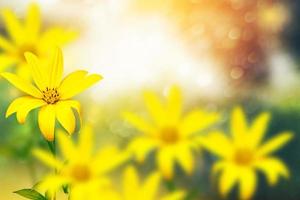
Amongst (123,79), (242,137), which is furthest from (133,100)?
(242,137)

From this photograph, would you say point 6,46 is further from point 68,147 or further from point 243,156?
point 243,156

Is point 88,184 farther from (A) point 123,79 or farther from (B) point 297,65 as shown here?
(B) point 297,65

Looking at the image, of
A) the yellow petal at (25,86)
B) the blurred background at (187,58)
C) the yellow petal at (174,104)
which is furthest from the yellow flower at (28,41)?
the blurred background at (187,58)

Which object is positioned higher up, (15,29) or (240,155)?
(15,29)

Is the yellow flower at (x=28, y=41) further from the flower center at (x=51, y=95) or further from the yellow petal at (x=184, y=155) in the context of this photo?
the flower center at (x=51, y=95)

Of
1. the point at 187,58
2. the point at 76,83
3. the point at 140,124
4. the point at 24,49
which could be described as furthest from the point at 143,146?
the point at 187,58

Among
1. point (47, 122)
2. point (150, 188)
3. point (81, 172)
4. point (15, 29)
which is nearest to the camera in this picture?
point (47, 122)

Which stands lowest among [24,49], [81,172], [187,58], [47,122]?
[47,122]

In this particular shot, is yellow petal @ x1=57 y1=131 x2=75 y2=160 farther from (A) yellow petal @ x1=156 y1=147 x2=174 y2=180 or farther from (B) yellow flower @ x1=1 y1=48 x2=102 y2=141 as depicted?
(B) yellow flower @ x1=1 y1=48 x2=102 y2=141
